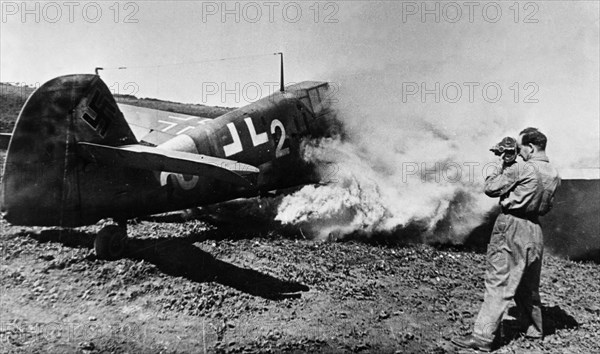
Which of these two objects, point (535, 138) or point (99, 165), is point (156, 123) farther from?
point (535, 138)

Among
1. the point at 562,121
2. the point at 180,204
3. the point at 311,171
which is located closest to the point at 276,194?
the point at 311,171

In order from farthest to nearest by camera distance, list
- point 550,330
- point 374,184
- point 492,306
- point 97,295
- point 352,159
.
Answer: point 352,159 → point 374,184 → point 97,295 → point 550,330 → point 492,306

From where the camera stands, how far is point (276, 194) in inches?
355

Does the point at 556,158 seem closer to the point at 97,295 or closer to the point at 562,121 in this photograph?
the point at 562,121

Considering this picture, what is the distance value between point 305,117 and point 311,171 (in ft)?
4.36

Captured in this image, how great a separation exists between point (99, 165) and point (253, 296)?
2761mm

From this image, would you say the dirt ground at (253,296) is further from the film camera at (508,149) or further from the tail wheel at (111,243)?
the film camera at (508,149)

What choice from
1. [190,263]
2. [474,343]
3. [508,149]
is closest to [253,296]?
[190,263]

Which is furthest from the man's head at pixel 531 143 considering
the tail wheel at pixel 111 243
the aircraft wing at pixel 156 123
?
the aircraft wing at pixel 156 123

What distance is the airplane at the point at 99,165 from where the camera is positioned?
4.79 meters

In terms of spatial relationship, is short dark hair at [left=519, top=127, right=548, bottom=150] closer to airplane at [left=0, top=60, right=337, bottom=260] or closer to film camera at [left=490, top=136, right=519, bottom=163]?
film camera at [left=490, top=136, right=519, bottom=163]

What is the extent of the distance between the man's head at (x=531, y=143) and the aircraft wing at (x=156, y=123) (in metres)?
7.16

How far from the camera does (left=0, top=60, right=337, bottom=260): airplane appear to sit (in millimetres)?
4793

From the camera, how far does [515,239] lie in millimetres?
4078
